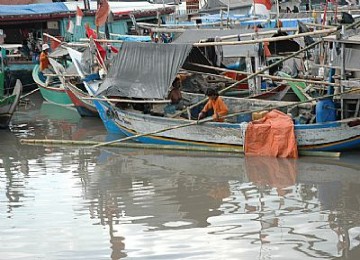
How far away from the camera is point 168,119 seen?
41.7ft

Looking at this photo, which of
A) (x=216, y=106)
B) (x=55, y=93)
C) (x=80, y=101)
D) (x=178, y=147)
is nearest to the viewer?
(x=216, y=106)

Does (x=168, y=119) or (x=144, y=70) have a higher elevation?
(x=144, y=70)

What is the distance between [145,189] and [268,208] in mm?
2096

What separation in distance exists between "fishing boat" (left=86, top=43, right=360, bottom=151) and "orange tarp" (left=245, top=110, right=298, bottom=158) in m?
0.12

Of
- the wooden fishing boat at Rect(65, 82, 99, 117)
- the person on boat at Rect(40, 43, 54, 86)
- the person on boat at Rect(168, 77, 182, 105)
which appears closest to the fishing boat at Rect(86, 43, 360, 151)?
the person on boat at Rect(168, 77, 182, 105)

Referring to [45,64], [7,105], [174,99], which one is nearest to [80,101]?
[7,105]

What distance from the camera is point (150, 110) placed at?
1367 centimetres

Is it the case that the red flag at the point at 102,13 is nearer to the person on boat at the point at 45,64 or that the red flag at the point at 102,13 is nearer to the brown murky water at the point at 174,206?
the brown murky water at the point at 174,206

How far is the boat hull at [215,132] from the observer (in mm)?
11375

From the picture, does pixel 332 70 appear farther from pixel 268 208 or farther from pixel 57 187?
pixel 57 187

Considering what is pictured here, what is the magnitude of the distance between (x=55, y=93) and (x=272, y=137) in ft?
31.6

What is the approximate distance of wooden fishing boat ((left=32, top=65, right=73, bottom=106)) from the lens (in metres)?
19.5

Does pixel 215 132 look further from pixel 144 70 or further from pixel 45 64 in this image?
pixel 45 64

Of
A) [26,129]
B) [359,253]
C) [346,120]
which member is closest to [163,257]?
[359,253]
